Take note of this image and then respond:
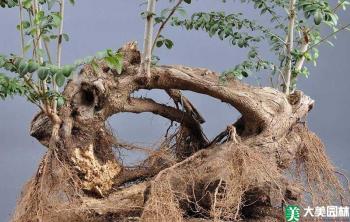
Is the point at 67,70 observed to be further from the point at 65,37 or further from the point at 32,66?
the point at 65,37

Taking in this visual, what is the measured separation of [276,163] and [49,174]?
1.06m

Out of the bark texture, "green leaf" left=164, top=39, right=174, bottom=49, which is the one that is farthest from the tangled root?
"green leaf" left=164, top=39, right=174, bottom=49

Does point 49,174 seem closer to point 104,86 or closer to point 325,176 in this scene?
point 104,86

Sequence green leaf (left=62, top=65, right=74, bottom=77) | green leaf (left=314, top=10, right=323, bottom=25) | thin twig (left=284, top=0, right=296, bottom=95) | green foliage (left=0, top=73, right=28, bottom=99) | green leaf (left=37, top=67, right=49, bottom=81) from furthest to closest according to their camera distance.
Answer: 1. thin twig (left=284, top=0, right=296, bottom=95)
2. green foliage (left=0, top=73, right=28, bottom=99)
3. green leaf (left=314, top=10, right=323, bottom=25)
4. green leaf (left=37, top=67, right=49, bottom=81)
5. green leaf (left=62, top=65, right=74, bottom=77)

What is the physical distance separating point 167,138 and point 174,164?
1.50ft

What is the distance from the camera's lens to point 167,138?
3.25m

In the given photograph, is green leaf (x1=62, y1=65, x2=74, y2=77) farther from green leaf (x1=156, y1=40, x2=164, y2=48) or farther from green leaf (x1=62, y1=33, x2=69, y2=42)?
green leaf (x1=156, y1=40, x2=164, y2=48)

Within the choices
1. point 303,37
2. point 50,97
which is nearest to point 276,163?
point 303,37

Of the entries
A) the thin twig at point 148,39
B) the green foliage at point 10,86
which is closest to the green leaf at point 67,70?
the green foliage at point 10,86

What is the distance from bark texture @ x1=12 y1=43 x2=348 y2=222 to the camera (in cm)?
259

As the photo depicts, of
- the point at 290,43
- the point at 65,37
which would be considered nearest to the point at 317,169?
the point at 290,43

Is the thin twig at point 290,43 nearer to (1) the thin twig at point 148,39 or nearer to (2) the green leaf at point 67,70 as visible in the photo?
(1) the thin twig at point 148,39

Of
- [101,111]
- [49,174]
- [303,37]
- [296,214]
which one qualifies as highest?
[303,37]

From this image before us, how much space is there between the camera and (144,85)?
288cm
